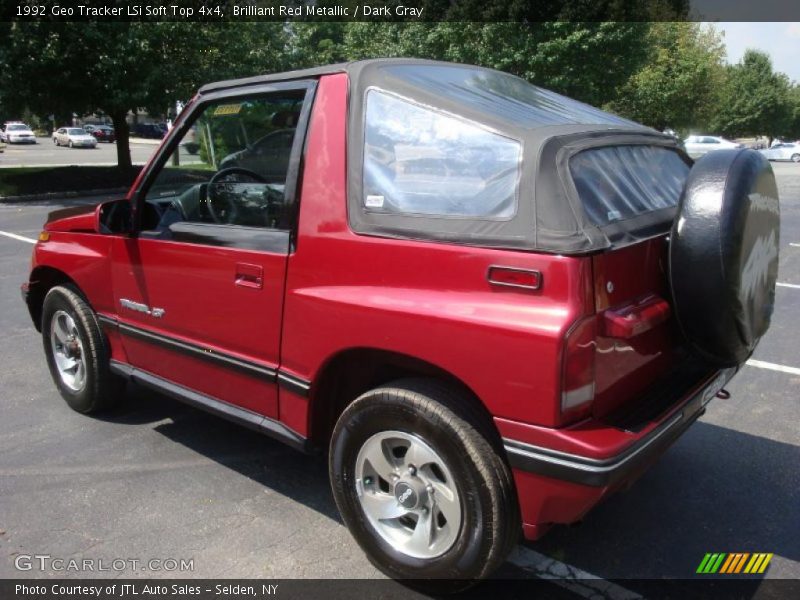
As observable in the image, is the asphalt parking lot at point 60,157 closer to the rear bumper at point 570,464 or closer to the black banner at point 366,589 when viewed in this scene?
the black banner at point 366,589

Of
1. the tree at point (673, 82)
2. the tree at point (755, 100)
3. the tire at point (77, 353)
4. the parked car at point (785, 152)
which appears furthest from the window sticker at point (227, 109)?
the tree at point (755, 100)

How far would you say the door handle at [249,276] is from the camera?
2850mm

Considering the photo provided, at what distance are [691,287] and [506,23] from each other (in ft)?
64.8

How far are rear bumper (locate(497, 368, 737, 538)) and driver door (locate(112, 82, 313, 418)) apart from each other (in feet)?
3.89

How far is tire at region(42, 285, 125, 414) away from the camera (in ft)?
12.8

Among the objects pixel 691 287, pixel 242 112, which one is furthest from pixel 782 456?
pixel 242 112

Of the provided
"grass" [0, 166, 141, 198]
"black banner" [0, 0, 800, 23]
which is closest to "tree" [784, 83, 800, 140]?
"black banner" [0, 0, 800, 23]

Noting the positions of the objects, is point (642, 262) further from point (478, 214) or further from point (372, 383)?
point (372, 383)

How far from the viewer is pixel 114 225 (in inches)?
136

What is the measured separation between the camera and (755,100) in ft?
200

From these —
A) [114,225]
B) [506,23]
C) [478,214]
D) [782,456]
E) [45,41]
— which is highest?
[506,23]

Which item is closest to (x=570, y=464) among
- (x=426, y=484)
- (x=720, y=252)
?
(x=426, y=484)

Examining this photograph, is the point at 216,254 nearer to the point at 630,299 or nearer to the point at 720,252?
the point at 630,299

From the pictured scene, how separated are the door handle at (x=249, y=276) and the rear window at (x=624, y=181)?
135cm
